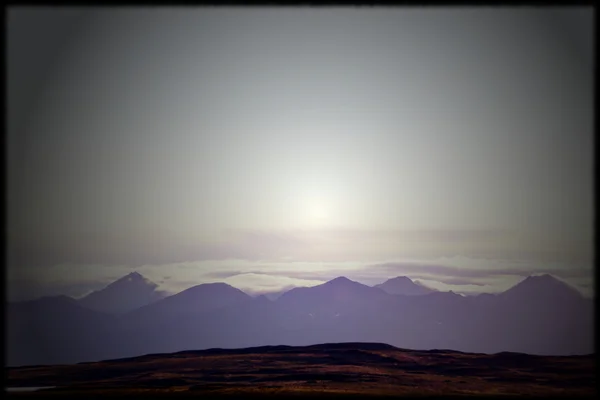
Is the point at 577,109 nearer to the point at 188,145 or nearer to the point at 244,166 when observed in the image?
the point at 244,166

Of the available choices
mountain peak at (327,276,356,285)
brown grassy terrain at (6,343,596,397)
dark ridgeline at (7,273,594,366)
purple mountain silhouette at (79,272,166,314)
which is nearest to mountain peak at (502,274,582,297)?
dark ridgeline at (7,273,594,366)

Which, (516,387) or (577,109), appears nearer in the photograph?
(516,387)

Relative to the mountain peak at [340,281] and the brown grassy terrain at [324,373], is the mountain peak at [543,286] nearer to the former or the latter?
the brown grassy terrain at [324,373]

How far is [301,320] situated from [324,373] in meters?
0.44

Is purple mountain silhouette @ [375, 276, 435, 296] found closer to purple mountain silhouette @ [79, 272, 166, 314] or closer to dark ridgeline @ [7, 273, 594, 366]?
dark ridgeline @ [7, 273, 594, 366]

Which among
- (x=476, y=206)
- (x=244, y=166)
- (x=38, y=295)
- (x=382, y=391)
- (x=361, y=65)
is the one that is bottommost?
(x=382, y=391)

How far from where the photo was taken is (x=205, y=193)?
3.75 meters

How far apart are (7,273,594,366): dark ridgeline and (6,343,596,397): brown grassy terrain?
2.8 inches

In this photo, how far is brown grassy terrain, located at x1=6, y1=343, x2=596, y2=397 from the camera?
333 centimetres

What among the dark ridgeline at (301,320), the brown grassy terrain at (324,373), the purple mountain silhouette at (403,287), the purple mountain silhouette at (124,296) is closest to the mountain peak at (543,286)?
the dark ridgeline at (301,320)

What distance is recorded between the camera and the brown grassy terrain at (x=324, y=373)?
3328 millimetres

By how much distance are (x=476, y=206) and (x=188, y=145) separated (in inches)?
72.0

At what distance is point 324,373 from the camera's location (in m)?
3.48

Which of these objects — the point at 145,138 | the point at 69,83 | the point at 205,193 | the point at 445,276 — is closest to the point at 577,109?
the point at 445,276
